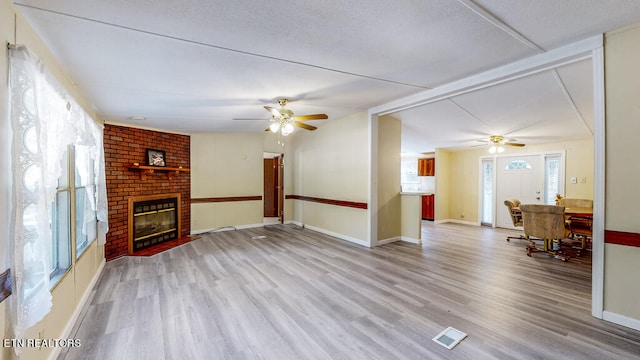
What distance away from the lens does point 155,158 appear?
16.3ft

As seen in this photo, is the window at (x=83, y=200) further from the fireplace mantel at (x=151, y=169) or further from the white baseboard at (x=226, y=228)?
the white baseboard at (x=226, y=228)

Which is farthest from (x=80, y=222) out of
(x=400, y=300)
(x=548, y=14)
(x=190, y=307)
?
(x=548, y=14)

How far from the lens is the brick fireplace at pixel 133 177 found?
4133 mm

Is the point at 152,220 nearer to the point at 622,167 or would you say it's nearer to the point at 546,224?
the point at 622,167

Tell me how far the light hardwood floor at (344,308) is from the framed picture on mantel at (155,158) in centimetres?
178

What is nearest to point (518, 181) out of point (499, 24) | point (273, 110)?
point (499, 24)

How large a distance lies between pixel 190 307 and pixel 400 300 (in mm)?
2118

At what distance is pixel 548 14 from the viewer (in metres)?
1.87

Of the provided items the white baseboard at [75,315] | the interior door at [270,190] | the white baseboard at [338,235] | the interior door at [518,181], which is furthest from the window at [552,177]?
the white baseboard at [75,315]

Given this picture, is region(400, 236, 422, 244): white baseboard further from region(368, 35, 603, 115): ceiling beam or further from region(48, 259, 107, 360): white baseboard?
region(48, 259, 107, 360): white baseboard

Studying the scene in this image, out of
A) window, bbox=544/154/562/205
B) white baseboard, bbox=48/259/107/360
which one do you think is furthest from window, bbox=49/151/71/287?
window, bbox=544/154/562/205

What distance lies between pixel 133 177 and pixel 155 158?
600mm

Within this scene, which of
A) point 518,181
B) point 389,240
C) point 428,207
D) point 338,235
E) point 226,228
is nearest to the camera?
point 389,240

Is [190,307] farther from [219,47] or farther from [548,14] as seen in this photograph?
[548,14]
